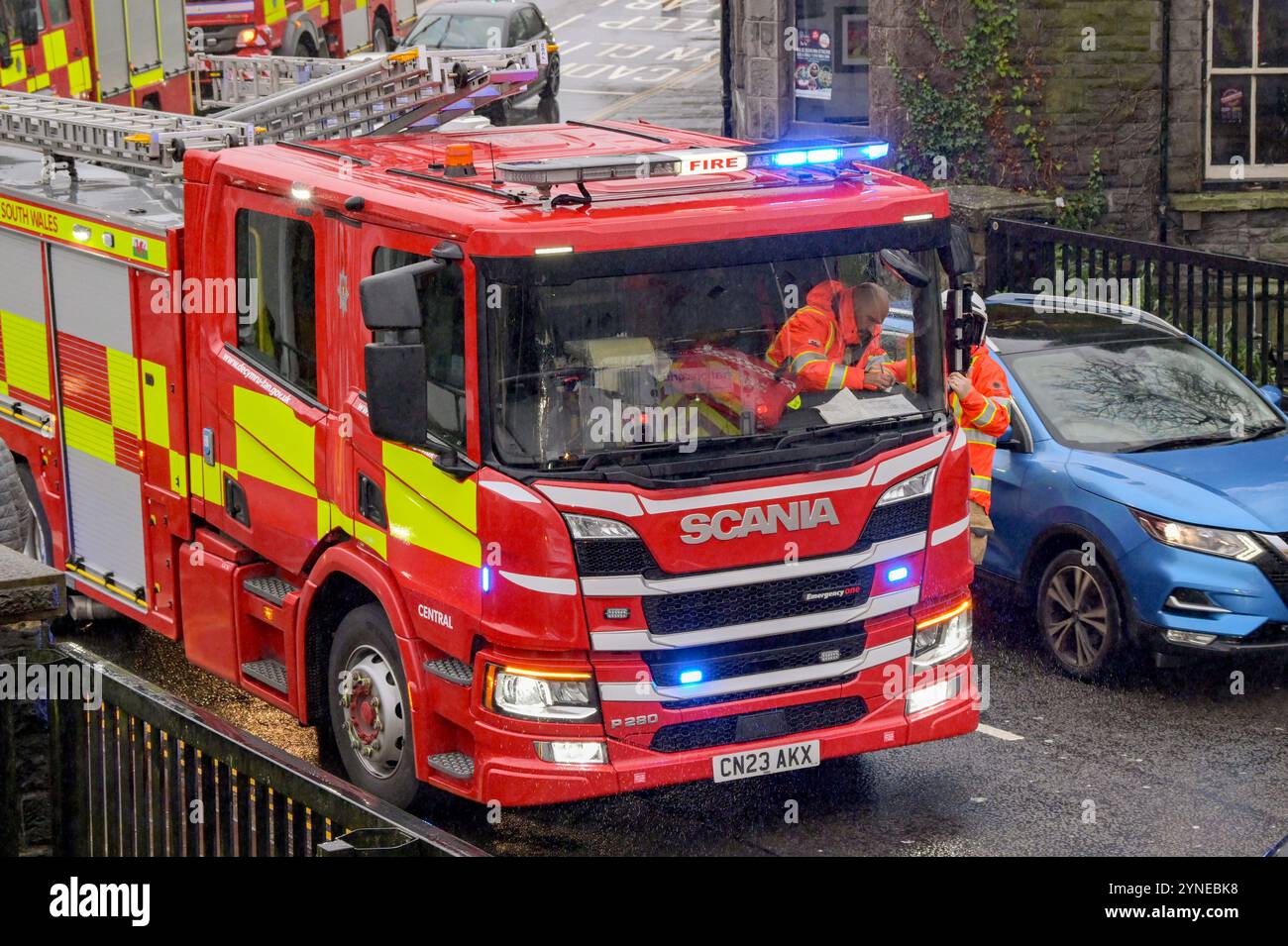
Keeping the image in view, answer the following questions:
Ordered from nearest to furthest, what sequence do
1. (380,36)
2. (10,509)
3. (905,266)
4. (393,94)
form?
(905,266) → (10,509) → (393,94) → (380,36)

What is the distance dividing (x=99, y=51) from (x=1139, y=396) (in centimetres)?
1163

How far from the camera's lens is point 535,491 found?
21.6 feet

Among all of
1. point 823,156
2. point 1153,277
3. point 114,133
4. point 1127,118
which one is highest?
point 114,133

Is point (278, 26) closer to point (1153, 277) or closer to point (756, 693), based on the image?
point (1153, 277)

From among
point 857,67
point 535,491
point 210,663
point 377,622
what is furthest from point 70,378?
point 857,67

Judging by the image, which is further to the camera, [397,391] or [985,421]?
[985,421]

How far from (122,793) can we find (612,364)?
2.24m

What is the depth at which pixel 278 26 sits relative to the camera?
77.5ft

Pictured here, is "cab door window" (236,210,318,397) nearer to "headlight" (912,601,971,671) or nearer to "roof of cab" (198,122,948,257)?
"roof of cab" (198,122,948,257)

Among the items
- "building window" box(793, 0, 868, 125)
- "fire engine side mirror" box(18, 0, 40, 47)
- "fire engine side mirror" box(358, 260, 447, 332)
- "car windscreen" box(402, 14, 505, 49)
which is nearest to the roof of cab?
"fire engine side mirror" box(358, 260, 447, 332)

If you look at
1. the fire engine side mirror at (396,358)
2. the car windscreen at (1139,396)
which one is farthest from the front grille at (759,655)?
the car windscreen at (1139,396)

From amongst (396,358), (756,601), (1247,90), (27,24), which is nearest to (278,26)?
(27,24)
